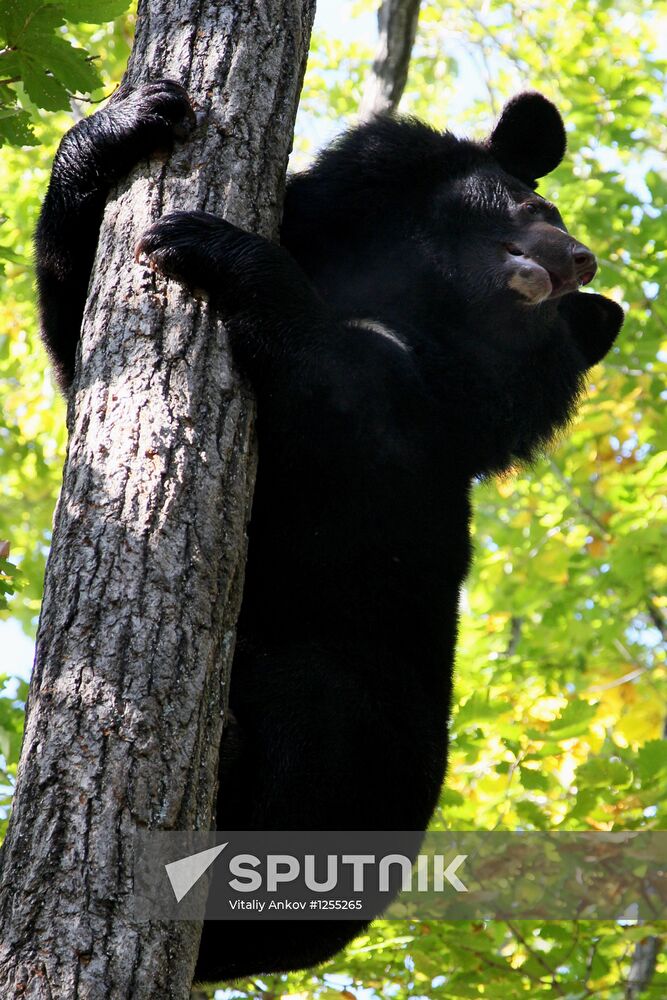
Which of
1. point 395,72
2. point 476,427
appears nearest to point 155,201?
point 476,427

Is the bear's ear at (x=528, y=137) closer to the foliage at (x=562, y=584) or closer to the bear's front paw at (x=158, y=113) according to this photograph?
the foliage at (x=562, y=584)

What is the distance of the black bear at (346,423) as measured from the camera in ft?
10.7

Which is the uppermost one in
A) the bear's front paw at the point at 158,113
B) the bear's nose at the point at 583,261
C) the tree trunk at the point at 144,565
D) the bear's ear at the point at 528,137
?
the bear's ear at the point at 528,137

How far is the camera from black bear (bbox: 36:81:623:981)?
3.27 m

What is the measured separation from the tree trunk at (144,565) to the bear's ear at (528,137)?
171cm

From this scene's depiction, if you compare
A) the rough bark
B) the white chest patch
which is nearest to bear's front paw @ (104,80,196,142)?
the white chest patch

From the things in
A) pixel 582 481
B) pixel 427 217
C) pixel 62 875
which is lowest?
pixel 62 875

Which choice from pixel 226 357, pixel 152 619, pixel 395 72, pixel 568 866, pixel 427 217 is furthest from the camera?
pixel 395 72

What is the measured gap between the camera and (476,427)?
404 centimetres

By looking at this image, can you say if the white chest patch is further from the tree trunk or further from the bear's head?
the tree trunk

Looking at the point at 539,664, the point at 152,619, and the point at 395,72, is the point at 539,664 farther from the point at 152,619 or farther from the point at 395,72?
the point at 152,619

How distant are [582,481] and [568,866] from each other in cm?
424

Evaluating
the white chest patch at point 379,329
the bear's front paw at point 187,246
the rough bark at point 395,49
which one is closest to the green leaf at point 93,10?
the bear's front paw at point 187,246

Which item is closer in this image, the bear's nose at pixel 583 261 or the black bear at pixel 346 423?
the black bear at pixel 346 423
